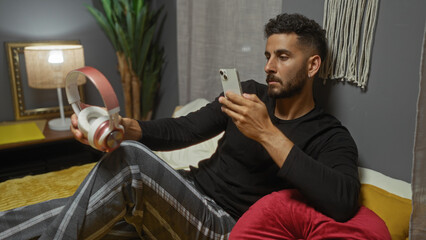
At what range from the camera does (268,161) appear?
3.93 ft

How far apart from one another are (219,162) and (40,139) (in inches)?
52.3

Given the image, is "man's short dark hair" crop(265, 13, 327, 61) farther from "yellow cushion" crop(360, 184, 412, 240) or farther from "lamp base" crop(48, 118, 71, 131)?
"lamp base" crop(48, 118, 71, 131)

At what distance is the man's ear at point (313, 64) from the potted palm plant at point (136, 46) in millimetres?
1599

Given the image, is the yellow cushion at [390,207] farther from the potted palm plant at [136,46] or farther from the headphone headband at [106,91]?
the potted palm plant at [136,46]

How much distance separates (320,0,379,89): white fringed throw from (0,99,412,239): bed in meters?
0.35

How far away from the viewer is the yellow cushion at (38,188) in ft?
4.53

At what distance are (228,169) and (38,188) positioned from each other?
0.84m

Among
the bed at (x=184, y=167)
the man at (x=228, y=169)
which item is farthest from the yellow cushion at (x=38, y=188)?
the man at (x=228, y=169)

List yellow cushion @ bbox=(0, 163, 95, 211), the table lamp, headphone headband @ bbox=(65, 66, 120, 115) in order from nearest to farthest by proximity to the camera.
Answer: headphone headband @ bbox=(65, 66, 120, 115), yellow cushion @ bbox=(0, 163, 95, 211), the table lamp

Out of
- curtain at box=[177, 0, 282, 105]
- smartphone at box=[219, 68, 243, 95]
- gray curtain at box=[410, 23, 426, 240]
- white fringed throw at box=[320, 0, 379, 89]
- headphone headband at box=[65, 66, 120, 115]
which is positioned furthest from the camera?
curtain at box=[177, 0, 282, 105]

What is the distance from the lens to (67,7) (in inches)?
99.4

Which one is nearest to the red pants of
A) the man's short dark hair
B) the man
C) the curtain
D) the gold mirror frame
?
the man

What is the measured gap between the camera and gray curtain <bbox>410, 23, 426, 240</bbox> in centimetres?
73

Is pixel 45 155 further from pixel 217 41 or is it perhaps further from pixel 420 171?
pixel 420 171
